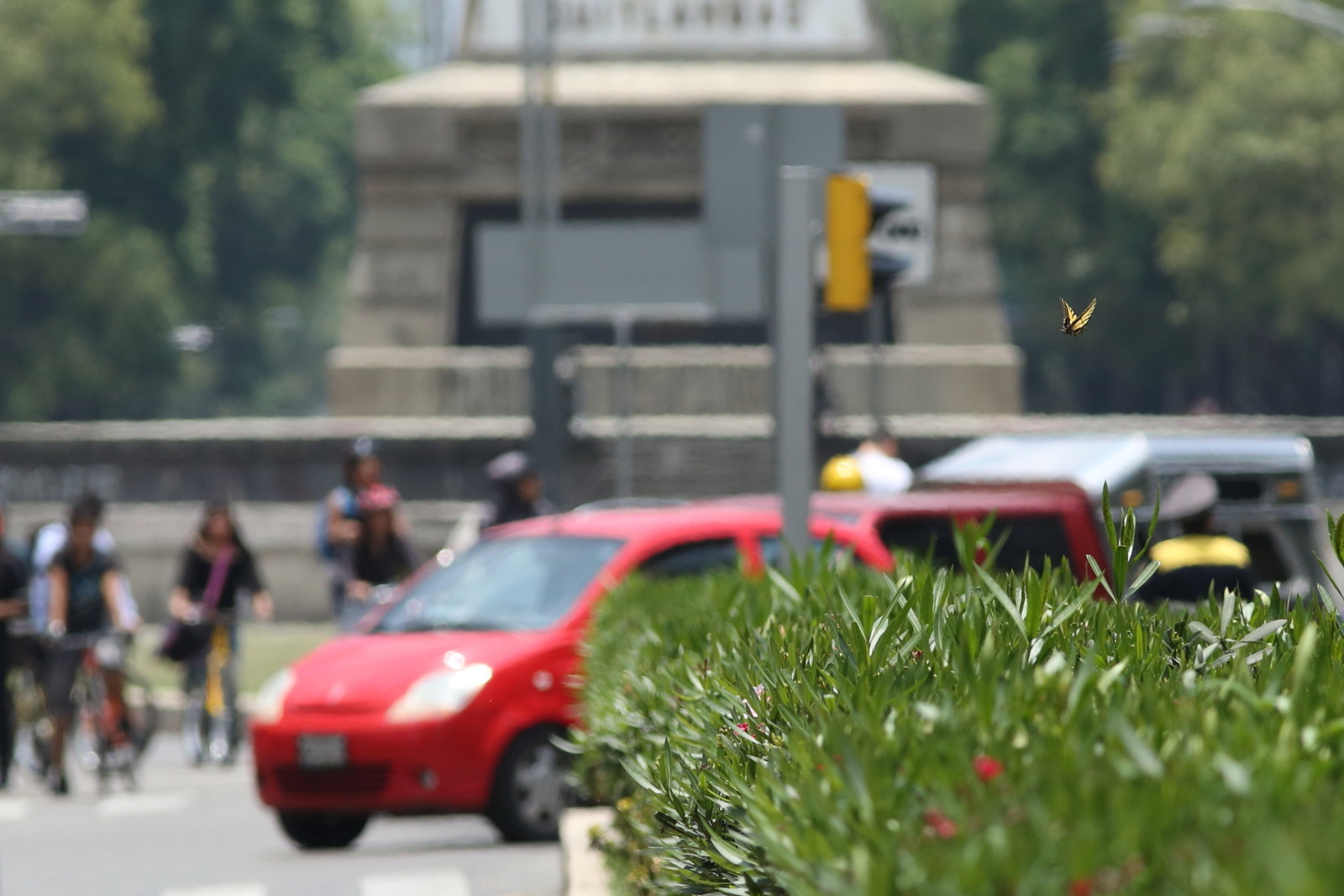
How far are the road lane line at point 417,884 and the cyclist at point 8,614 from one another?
18.8ft

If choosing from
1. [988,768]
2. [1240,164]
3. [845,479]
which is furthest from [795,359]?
[1240,164]

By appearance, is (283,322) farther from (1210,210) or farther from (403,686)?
(403,686)

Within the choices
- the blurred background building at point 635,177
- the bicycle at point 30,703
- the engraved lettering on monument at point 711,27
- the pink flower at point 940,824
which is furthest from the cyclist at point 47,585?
the pink flower at point 940,824

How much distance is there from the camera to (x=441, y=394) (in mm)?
31125

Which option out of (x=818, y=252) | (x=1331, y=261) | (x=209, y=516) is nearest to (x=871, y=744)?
(x=818, y=252)

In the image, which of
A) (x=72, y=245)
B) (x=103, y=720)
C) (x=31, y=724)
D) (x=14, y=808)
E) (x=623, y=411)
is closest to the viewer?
(x=14, y=808)

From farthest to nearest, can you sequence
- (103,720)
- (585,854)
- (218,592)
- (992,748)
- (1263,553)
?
(218,592), (103,720), (1263,553), (585,854), (992,748)

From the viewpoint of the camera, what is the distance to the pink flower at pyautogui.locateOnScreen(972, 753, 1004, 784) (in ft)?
11.4

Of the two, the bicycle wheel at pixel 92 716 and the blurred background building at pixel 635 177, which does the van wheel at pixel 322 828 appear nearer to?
the bicycle wheel at pixel 92 716

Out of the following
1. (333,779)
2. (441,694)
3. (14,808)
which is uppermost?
(441,694)

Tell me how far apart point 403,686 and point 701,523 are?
1755 millimetres

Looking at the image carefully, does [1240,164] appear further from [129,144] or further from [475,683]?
[475,683]

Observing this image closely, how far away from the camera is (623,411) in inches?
925

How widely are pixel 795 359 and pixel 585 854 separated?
2.34 m
